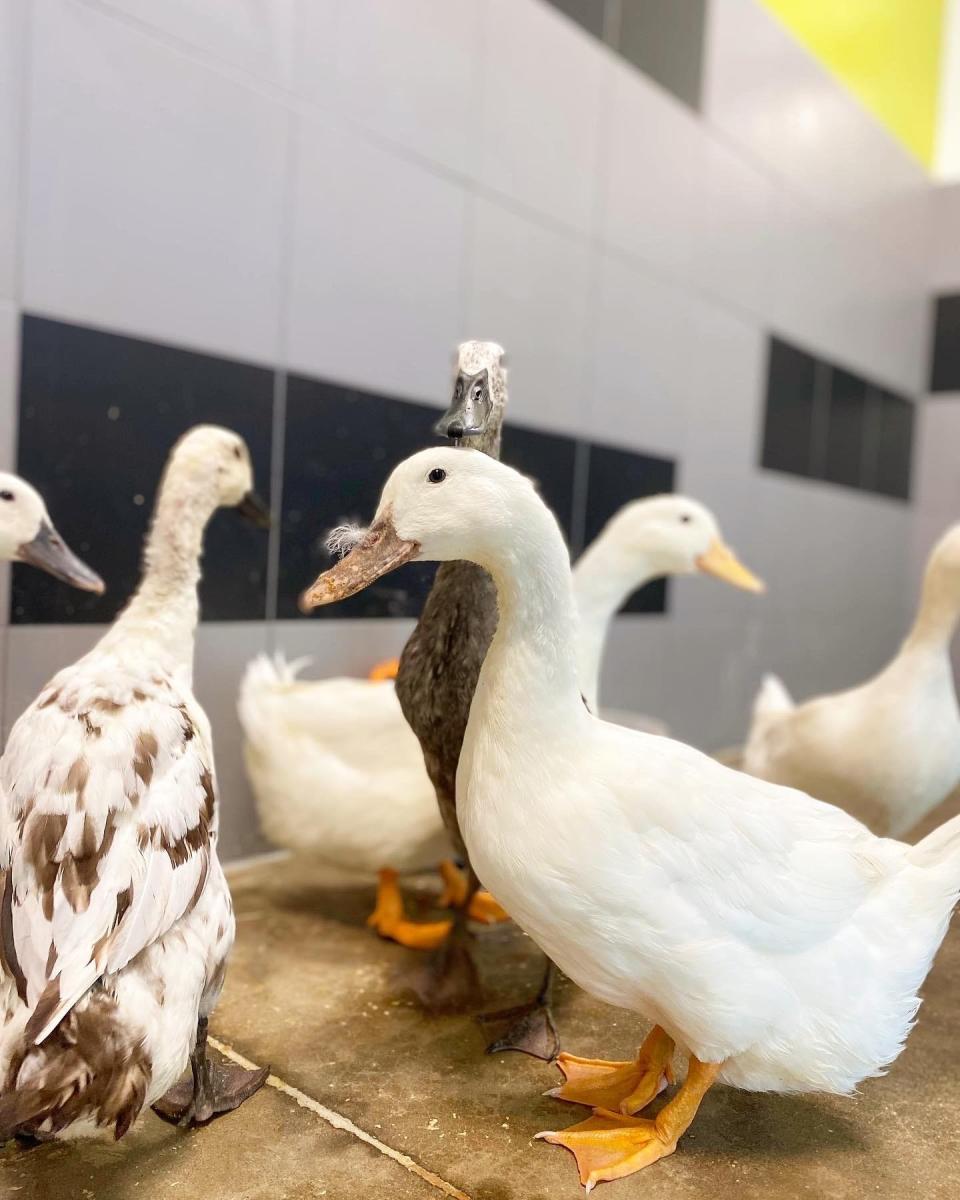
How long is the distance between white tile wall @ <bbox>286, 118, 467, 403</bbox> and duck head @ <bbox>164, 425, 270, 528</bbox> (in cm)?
66

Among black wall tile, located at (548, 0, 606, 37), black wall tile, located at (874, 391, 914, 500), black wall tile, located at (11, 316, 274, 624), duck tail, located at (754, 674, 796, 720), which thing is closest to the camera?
black wall tile, located at (11, 316, 274, 624)

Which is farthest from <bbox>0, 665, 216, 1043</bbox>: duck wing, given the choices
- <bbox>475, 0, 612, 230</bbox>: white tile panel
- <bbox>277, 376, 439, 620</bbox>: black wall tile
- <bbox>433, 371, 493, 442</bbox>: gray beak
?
<bbox>475, 0, 612, 230</bbox>: white tile panel

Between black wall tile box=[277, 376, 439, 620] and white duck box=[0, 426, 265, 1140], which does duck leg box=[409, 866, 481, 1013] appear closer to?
white duck box=[0, 426, 265, 1140]

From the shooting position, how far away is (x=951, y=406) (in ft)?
20.3

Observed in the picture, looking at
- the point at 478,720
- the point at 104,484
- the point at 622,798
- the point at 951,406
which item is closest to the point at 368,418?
the point at 104,484

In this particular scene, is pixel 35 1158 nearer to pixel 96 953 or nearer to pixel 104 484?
pixel 96 953

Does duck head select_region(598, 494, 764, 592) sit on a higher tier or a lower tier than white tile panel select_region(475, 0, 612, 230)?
lower

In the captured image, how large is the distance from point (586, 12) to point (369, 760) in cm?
274

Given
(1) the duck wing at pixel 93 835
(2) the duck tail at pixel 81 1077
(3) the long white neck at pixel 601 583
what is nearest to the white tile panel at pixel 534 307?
(3) the long white neck at pixel 601 583

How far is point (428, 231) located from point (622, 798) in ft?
7.06

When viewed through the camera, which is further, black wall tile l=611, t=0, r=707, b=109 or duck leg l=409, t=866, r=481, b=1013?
black wall tile l=611, t=0, r=707, b=109

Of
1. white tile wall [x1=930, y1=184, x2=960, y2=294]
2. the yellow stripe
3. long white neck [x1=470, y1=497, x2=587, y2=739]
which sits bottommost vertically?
long white neck [x1=470, y1=497, x2=587, y2=739]

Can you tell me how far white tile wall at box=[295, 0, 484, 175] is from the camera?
2641mm

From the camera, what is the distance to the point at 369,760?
2.32 metres
